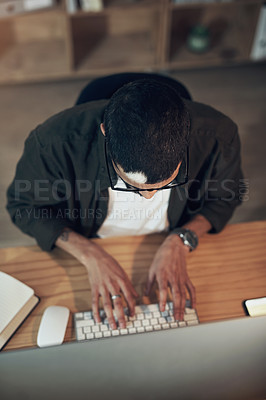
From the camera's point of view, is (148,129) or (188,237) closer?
(148,129)

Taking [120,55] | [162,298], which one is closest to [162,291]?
[162,298]

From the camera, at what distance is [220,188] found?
130cm

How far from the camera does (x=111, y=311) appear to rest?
1.03 m

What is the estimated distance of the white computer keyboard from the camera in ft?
3.31

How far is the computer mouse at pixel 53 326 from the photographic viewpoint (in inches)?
→ 38.5

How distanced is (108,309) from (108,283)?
75 mm

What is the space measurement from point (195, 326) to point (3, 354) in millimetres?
316

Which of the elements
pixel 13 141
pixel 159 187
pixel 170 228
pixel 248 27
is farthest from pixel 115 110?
pixel 248 27

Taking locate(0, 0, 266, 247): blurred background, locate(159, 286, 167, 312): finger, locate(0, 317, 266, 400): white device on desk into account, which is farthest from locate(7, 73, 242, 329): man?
locate(0, 0, 266, 247): blurred background

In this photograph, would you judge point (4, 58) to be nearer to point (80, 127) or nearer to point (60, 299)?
point (80, 127)

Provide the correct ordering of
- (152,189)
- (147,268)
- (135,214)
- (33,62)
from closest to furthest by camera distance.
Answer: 1. (152,189)
2. (147,268)
3. (135,214)
4. (33,62)

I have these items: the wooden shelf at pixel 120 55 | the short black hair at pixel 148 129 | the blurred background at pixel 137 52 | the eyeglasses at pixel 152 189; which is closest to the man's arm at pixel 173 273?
the eyeglasses at pixel 152 189

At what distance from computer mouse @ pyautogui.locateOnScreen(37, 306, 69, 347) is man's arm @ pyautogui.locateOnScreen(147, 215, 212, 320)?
24 cm

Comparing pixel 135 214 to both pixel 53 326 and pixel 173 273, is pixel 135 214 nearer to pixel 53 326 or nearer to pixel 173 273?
pixel 173 273
